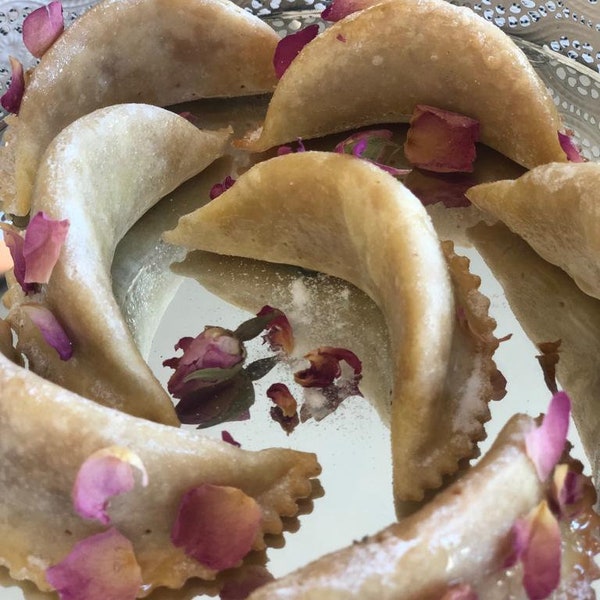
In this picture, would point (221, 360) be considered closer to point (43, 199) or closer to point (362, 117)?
point (43, 199)

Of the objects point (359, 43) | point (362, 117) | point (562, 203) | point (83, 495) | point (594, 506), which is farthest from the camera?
point (362, 117)

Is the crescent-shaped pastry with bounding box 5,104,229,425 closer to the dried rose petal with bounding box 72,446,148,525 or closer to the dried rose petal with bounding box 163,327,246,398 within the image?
the dried rose petal with bounding box 163,327,246,398

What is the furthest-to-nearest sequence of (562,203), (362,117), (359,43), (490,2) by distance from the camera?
1. (490,2)
2. (362,117)
3. (359,43)
4. (562,203)

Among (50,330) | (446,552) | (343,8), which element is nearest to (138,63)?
(343,8)

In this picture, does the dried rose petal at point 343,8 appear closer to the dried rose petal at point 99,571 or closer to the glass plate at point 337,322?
the glass plate at point 337,322

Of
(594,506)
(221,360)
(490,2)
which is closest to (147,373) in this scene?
(221,360)

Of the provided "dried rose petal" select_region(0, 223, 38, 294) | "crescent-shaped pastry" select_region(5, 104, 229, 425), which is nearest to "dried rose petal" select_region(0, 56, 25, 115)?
"crescent-shaped pastry" select_region(5, 104, 229, 425)

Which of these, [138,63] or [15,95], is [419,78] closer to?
[138,63]
